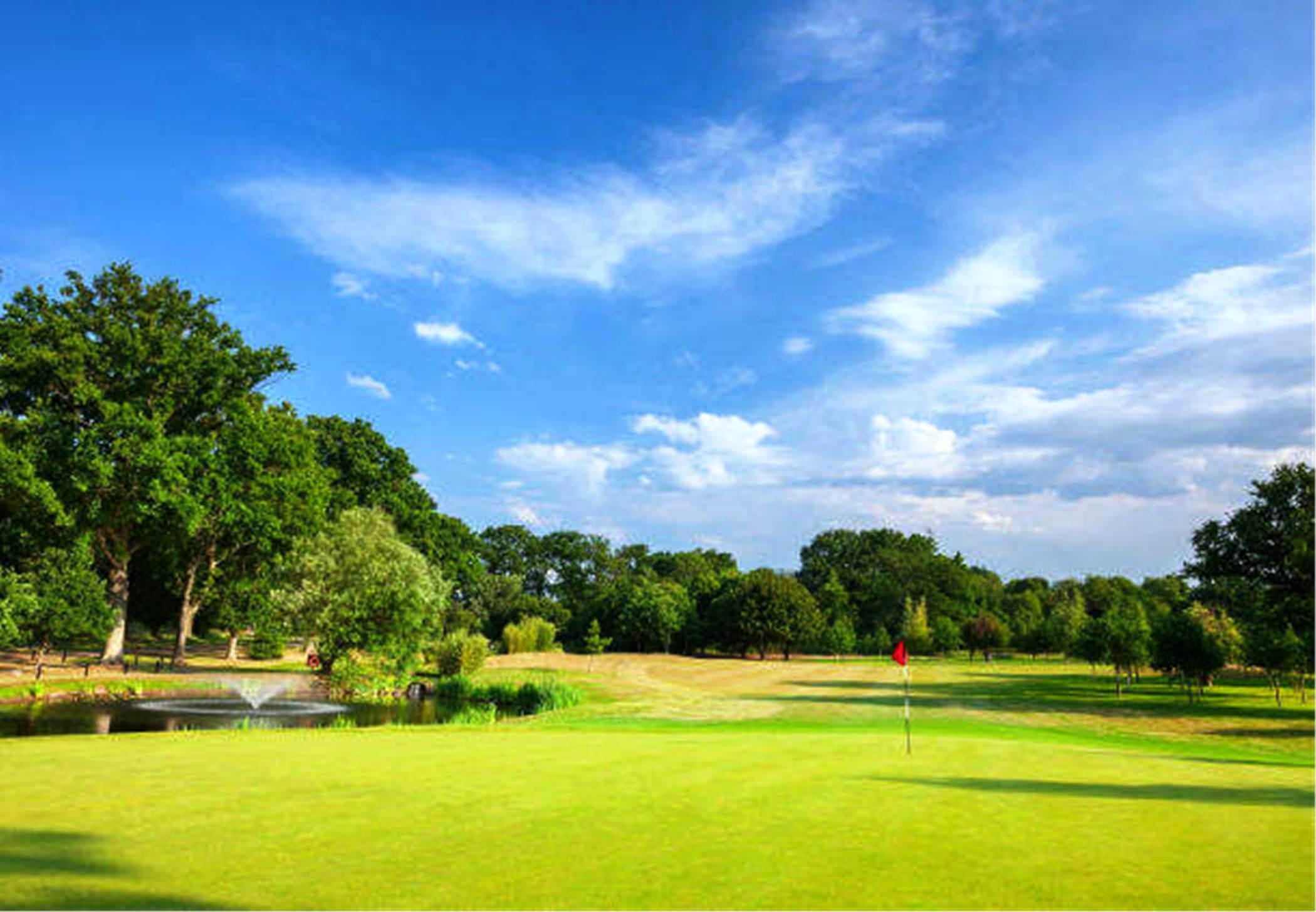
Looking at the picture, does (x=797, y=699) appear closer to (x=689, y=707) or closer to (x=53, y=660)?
(x=689, y=707)

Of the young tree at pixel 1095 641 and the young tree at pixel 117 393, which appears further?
the young tree at pixel 1095 641

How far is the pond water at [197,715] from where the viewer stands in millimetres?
29578

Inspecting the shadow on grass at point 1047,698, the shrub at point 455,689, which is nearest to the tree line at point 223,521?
the shadow on grass at point 1047,698

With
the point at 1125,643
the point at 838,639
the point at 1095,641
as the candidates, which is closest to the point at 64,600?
the point at 1095,641

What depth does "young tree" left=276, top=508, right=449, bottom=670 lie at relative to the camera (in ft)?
117

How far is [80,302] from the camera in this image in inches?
1976

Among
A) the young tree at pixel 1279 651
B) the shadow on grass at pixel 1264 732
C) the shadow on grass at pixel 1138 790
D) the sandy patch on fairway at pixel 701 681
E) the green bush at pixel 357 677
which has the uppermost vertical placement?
the young tree at pixel 1279 651

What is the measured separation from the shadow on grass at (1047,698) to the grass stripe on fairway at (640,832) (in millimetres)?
29981

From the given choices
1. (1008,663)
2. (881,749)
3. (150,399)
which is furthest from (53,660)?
(1008,663)

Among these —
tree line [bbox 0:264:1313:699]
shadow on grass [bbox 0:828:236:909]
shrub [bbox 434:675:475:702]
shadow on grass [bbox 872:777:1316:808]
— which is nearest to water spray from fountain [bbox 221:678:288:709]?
tree line [bbox 0:264:1313:699]

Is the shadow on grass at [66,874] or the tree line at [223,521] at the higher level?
the tree line at [223,521]

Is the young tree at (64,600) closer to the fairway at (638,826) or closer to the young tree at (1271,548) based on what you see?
the fairway at (638,826)

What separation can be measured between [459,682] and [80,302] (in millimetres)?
33917

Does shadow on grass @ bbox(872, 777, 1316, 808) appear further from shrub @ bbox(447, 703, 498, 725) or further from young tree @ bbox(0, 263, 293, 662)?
young tree @ bbox(0, 263, 293, 662)
